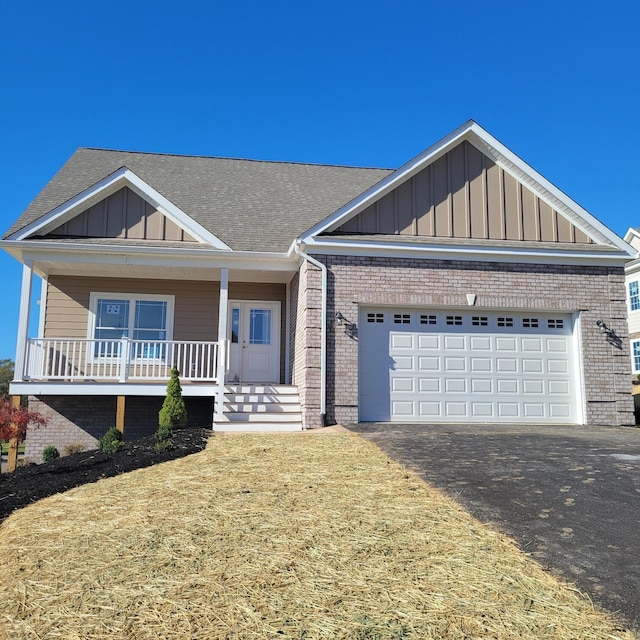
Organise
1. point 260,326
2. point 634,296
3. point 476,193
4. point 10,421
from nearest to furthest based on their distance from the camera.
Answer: point 10,421 → point 476,193 → point 260,326 → point 634,296

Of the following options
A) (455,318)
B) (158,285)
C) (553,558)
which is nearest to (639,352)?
(455,318)


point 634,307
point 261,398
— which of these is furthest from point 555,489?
point 634,307

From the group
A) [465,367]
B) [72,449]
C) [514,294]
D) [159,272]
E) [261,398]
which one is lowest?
[72,449]

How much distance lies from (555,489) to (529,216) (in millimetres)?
8079

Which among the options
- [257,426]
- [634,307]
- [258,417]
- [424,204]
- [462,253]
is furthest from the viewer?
[634,307]

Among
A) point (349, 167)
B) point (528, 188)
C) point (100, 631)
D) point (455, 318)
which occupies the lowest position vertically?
point (100, 631)

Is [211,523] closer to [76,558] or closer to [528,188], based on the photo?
[76,558]

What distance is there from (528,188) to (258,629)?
37.8 ft

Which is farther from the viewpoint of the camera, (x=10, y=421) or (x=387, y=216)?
(x=387, y=216)

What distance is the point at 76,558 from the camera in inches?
162

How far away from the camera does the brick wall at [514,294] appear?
11336 millimetres

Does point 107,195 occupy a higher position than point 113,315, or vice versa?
point 107,195

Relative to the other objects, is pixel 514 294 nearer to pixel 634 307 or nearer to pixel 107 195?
pixel 107 195

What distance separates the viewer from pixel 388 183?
Result: 11.7 m
